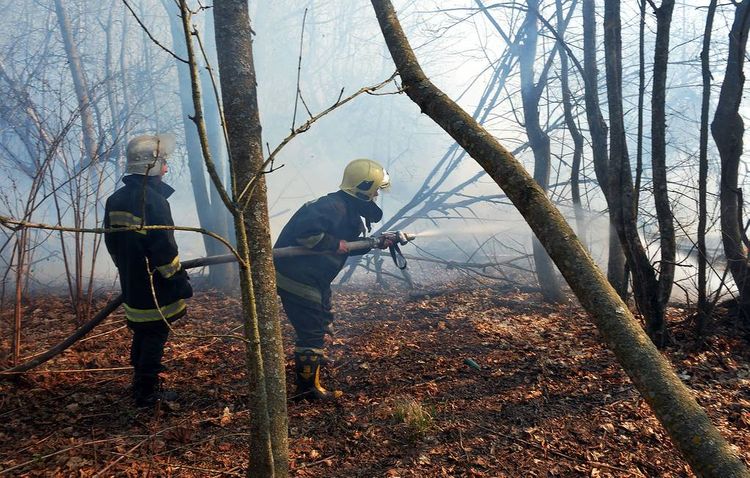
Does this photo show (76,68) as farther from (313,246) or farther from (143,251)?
(313,246)

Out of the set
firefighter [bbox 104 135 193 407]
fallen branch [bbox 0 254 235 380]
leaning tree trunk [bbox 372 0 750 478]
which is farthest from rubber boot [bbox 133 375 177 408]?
leaning tree trunk [bbox 372 0 750 478]

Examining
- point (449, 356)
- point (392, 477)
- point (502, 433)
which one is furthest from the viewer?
point (449, 356)

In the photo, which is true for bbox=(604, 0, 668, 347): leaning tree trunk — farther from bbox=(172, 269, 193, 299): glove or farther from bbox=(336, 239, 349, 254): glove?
bbox=(172, 269, 193, 299): glove

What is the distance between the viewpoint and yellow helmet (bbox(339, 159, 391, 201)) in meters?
4.34

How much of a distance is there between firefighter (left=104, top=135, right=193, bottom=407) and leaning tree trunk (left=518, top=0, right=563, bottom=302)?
4704mm

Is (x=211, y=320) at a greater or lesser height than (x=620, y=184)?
lesser

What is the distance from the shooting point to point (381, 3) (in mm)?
2525

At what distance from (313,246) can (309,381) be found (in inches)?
44.5

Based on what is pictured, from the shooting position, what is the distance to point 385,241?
4723 millimetres

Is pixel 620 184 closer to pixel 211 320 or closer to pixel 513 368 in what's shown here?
pixel 513 368

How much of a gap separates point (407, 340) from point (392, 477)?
2.23 m

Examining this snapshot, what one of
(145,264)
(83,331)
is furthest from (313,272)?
(83,331)

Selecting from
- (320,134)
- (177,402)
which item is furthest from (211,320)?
(320,134)

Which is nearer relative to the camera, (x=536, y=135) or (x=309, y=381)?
(x=309, y=381)
